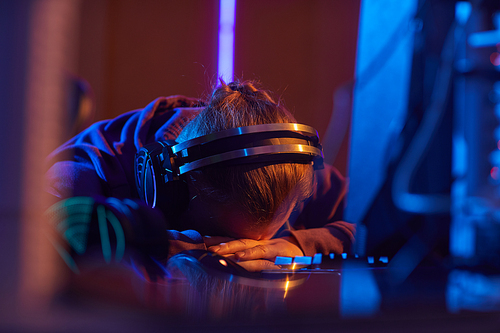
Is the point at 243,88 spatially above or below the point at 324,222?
above

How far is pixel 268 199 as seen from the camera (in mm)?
479

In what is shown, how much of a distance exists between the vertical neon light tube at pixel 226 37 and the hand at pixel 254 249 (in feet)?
1.80

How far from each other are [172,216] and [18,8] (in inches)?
16.7

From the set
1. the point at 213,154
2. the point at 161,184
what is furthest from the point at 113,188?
the point at 213,154

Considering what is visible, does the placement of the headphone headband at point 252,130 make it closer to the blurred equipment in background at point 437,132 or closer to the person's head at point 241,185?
the person's head at point 241,185

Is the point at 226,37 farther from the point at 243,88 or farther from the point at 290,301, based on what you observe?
the point at 290,301

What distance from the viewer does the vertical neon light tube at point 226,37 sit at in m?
0.92

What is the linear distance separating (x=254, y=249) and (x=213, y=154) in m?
0.16

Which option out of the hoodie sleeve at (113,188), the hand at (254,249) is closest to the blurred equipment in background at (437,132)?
the hand at (254,249)

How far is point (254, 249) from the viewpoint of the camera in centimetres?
47

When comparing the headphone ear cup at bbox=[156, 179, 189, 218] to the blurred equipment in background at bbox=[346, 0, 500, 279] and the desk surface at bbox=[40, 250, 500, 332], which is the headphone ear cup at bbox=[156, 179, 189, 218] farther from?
the blurred equipment in background at bbox=[346, 0, 500, 279]

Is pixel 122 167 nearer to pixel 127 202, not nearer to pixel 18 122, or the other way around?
pixel 127 202

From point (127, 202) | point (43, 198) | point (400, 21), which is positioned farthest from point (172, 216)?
Answer: point (400, 21)

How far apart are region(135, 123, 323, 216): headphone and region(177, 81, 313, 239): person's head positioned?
17 millimetres
